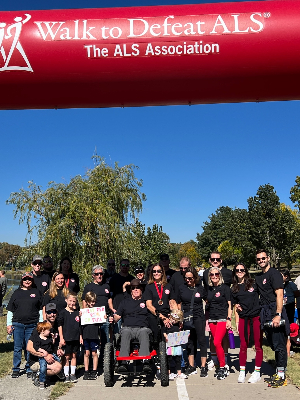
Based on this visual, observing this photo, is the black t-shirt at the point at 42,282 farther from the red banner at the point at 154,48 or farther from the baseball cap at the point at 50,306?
the red banner at the point at 154,48

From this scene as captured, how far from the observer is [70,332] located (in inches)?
254

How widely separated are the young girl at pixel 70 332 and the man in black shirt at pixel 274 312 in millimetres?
→ 2940

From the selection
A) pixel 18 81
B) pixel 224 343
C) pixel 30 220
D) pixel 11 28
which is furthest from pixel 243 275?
pixel 30 220

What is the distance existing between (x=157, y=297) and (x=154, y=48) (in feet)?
12.6

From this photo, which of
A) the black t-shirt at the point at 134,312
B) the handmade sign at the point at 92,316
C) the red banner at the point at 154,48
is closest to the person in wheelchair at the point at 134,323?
the black t-shirt at the point at 134,312

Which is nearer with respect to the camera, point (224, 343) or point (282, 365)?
point (282, 365)

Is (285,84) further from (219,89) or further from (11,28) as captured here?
(11,28)

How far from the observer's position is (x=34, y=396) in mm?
5516

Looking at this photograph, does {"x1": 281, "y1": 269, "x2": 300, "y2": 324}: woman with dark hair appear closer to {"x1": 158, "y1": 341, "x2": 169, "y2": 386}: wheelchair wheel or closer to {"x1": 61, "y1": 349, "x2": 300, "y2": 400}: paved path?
{"x1": 61, "y1": 349, "x2": 300, "y2": 400}: paved path

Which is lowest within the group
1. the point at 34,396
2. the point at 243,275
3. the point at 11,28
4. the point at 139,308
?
the point at 34,396

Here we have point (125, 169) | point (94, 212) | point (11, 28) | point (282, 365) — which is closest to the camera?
point (11, 28)

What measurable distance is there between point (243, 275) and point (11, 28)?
4950 millimetres

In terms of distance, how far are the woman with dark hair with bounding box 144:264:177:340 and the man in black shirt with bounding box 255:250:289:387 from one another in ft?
4.74

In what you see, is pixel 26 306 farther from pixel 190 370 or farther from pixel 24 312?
pixel 190 370
